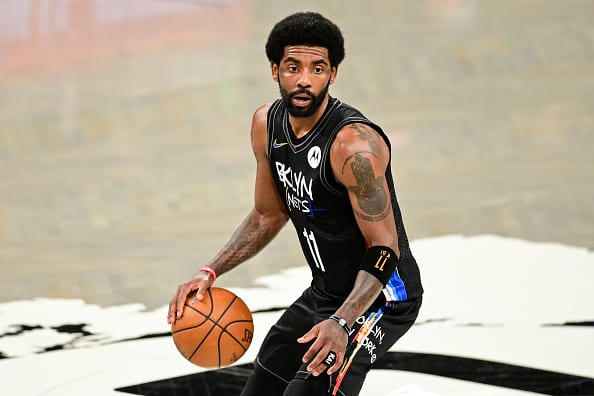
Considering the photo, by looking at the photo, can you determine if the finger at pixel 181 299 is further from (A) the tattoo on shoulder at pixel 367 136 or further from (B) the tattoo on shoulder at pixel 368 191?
(A) the tattoo on shoulder at pixel 367 136

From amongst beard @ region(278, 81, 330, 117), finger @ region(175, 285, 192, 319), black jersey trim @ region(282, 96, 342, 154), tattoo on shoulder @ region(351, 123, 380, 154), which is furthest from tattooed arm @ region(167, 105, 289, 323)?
tattoo on shoulder @ region(351, 123, 380, 154)

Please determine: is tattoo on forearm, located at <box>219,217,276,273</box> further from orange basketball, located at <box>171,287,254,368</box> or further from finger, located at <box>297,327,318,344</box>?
finger, located at <box>297,327,318,344</box>

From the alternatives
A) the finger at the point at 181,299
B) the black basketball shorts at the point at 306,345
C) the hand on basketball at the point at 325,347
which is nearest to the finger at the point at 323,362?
the hand on basketball at the point at 325,347

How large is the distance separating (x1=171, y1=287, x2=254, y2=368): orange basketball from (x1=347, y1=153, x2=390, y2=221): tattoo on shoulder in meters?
0.73

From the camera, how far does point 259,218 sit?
178 inches

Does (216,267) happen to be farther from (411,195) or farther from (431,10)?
(431,10)

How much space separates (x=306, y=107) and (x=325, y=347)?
0.91 meters

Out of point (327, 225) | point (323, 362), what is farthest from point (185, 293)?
point (323, 362)

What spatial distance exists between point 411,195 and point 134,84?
3541 millimetres

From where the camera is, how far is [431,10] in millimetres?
11859

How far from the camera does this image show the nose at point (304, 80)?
3.84m

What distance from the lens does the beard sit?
3863 mm

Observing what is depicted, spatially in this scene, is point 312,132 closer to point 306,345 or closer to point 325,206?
point 325,206

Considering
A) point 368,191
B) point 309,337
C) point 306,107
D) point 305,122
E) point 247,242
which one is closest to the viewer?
point 309,337
